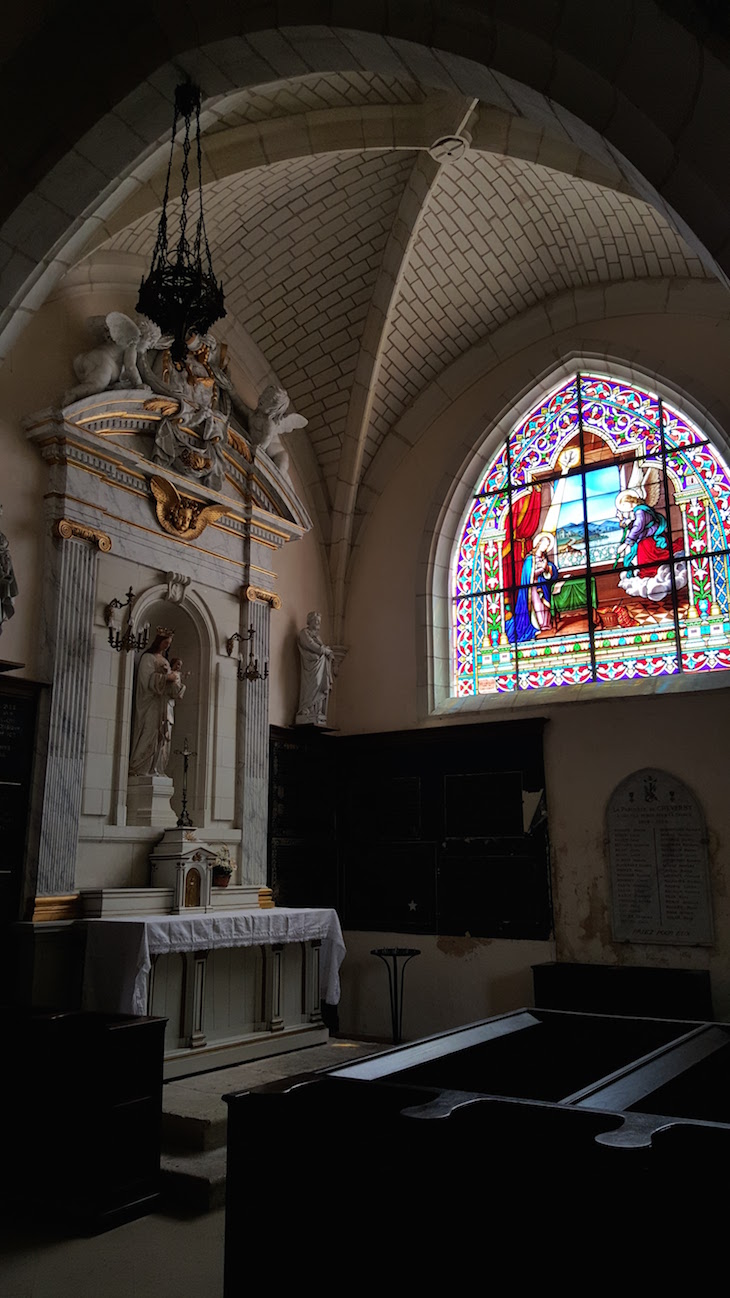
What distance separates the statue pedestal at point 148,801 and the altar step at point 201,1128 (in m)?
1.83

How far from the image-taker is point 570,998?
7.71m

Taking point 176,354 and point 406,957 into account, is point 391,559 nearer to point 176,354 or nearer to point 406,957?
point 406,957

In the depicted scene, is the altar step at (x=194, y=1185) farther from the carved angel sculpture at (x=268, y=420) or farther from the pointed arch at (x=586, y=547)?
the carved angel sculpture at (x=268, y=420)

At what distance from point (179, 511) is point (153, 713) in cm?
170

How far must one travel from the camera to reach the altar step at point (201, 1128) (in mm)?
4656

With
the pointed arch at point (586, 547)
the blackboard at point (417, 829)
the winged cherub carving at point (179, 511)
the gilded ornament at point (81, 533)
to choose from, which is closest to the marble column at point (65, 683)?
the gilded ornament at point (81, 533)

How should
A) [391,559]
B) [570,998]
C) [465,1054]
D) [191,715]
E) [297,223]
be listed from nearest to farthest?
[465,1054]
[570,998]
[191,715]
[297,223]
[391,559]

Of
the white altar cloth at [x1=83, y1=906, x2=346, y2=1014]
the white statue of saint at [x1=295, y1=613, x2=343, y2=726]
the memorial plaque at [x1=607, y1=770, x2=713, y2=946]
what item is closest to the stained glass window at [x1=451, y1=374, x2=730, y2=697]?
the memorial plaque at [x1=607, y1=770, x2=713, y2=946]

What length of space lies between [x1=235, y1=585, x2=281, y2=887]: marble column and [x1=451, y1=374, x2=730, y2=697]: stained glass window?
2146 millimetres

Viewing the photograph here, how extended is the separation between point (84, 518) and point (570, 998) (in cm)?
527

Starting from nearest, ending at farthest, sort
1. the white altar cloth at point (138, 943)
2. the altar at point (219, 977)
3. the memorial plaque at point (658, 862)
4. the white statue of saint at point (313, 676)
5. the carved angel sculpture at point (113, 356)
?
the white altar cloth at point (138, 943)
the altar at point (219, 977)
the carved angel sculpture at point (113, 356)
the memorial plaque at point (658, 862)
the white statue of saint at point (313, 676)

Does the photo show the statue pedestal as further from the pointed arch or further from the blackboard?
the pointed arch

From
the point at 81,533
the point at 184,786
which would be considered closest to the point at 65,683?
the point at 81,533

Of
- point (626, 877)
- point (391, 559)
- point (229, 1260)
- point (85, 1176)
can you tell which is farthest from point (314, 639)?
point (229, 1260)
